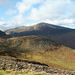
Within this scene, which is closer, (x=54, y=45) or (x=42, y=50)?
(x=42, y=50)

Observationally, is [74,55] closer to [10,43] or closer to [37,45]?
[37,45]

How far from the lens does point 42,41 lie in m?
78.9

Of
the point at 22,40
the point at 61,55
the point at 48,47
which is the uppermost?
the point at 22,40

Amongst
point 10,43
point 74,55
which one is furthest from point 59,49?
point 10,43

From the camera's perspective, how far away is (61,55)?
59719 millimetres

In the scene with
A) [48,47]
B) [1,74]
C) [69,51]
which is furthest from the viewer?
[48,47]

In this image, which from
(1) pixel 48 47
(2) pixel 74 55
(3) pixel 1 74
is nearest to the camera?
(3) pixel 1 74

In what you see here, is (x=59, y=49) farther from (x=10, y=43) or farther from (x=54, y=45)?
(x=10, y=43)

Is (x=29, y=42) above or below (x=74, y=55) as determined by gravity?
above

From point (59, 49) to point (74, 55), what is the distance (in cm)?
1261

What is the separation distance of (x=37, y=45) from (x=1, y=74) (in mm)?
59771

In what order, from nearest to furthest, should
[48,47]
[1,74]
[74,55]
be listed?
[1,74], [74,55], [48,47]

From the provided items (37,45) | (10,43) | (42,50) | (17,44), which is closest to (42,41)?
(37,45)

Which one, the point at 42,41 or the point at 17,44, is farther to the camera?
the point at 42,41
